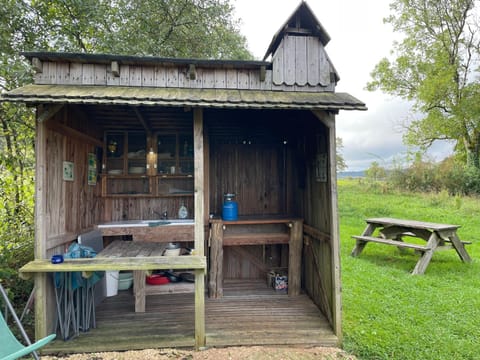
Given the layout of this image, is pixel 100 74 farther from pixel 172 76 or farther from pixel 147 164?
pixel 147 164

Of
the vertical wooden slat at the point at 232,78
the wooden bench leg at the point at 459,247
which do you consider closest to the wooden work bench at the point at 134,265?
the vertical wooden slat at the point at 232,78

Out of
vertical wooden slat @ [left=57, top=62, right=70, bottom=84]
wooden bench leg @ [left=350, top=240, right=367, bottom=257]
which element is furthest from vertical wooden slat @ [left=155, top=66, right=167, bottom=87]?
wooden bench leg @ [left=350, top=240, right=367, bottom=257]

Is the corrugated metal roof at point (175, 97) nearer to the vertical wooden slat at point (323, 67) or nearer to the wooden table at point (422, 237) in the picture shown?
the vertical wooden slat at point (323, 67)

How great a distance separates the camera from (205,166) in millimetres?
4031

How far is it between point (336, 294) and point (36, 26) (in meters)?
6.56

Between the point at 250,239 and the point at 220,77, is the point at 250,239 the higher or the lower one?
the lower one

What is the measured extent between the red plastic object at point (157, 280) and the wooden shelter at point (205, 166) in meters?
0.16

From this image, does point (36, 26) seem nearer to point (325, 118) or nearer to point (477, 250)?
point (325, 118)

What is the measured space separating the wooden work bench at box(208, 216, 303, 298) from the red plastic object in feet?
2.61

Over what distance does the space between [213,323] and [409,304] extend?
255 cm

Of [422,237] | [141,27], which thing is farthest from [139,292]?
[141,27]

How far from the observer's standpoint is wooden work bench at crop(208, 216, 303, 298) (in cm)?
380

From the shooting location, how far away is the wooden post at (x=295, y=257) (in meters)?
3.86

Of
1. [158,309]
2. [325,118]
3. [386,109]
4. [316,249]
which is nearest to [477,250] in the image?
[316,249]
